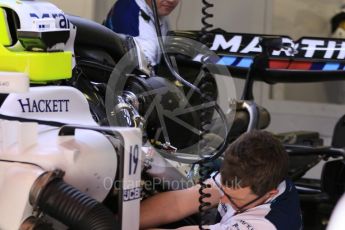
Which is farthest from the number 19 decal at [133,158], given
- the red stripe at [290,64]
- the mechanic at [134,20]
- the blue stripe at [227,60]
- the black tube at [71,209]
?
the red stripe at [290,64]

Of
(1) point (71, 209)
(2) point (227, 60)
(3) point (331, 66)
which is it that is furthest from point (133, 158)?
(3) point (331, 66)

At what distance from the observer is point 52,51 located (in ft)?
4.44

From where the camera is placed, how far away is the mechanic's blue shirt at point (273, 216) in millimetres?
1414

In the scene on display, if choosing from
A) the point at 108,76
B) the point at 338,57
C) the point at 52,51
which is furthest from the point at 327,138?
the point at 52,51

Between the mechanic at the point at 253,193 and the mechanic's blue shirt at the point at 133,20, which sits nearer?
the mechanic at the point at 253,193

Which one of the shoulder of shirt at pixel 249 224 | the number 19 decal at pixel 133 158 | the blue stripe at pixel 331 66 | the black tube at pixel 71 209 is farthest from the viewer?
the blue stripe at pixel 331 66

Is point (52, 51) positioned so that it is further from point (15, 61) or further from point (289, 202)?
point (289, 202)

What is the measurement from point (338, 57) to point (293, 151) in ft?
1.49

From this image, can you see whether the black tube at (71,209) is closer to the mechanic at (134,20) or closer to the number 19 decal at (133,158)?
the number 19 decal at (133,158)

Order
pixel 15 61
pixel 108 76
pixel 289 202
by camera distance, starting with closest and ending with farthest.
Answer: pixel 15 61 → pixel 289 202 → pixel 108 76

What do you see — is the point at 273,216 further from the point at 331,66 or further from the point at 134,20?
the point at 331,66

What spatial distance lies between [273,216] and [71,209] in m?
0.48

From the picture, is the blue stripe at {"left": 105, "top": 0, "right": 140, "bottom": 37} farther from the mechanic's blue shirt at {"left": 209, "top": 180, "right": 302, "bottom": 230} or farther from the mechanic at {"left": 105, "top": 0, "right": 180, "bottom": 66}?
the mechanic's blue shirt at {"left": 209, "top": 180, "right": 302, "bottom": 230}

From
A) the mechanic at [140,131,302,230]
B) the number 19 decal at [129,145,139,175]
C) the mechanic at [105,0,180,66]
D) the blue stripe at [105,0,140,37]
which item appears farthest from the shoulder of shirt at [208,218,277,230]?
the blue stripe at [105,0,140,37]
